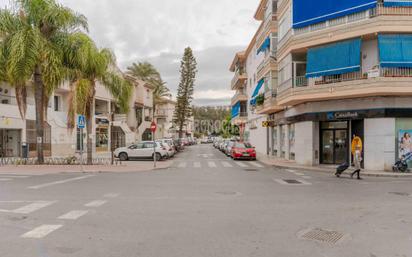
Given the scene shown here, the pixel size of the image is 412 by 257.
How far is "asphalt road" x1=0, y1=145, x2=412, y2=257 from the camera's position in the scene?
561cm

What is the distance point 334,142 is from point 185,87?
148 ft

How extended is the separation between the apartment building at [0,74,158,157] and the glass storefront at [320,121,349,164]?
46.8 feet

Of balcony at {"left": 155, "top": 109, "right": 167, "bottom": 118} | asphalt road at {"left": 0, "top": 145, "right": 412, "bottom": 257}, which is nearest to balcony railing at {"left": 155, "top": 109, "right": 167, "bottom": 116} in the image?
balcony at {"left": 155, "top": 109, "right": 167, "bottom": 118}

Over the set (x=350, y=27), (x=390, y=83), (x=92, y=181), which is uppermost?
(x=350, y=27)

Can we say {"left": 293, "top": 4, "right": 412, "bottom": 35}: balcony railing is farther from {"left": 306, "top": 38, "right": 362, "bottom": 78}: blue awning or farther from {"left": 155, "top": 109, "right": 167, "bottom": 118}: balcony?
{"left": 155, "top": 109, "right": 167, "bottom": 118}: balcony

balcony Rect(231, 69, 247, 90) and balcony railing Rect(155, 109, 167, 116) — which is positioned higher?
balcony Rect(231, 69, 247, 90)

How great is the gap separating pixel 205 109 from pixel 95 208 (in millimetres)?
134668

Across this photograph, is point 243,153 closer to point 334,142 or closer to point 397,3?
point 334,142

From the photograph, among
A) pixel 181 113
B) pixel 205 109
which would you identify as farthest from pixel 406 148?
pixel 205 109

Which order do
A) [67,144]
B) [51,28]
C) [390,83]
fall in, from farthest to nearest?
1. [67,144]
2. [51,28]
3. [390,83]

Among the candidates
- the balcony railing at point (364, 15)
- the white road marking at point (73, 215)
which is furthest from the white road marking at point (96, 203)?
the balcony railing at point (364, 15)

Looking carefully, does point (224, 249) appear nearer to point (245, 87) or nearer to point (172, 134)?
point (245, 87)

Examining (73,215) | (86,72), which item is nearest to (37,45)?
(86,72)

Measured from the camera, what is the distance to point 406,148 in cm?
1916
